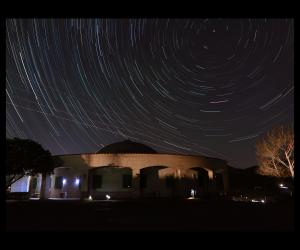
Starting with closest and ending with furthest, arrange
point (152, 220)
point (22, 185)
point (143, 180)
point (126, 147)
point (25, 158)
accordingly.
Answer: point (152, 220), point (25, 158), point (143, 180), point (22, 185), point (126, 147)

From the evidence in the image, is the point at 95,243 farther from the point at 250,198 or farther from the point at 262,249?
the point at 250,198

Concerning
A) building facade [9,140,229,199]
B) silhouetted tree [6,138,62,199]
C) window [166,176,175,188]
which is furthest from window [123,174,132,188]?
silhouetted tree [6,138,62,199]

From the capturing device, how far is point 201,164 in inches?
1663

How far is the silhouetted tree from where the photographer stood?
32844mm

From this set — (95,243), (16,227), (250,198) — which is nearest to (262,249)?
(95,243)

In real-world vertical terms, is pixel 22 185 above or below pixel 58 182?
below

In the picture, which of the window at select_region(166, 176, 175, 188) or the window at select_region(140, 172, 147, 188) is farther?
the window at select_region(140, 172, 147, 188)

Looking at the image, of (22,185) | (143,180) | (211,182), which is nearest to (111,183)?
(143,180)

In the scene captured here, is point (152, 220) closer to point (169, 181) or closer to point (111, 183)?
point (169, 181)

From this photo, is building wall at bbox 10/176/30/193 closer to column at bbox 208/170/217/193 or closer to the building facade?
the building facade

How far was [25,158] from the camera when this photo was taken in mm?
33625

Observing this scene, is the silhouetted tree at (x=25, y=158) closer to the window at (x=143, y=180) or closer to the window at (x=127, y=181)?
the window at (x=127, y=181)

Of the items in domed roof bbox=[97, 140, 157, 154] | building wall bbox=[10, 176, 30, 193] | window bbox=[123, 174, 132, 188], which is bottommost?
building wall bbox=[10, 176, 30, 193]
